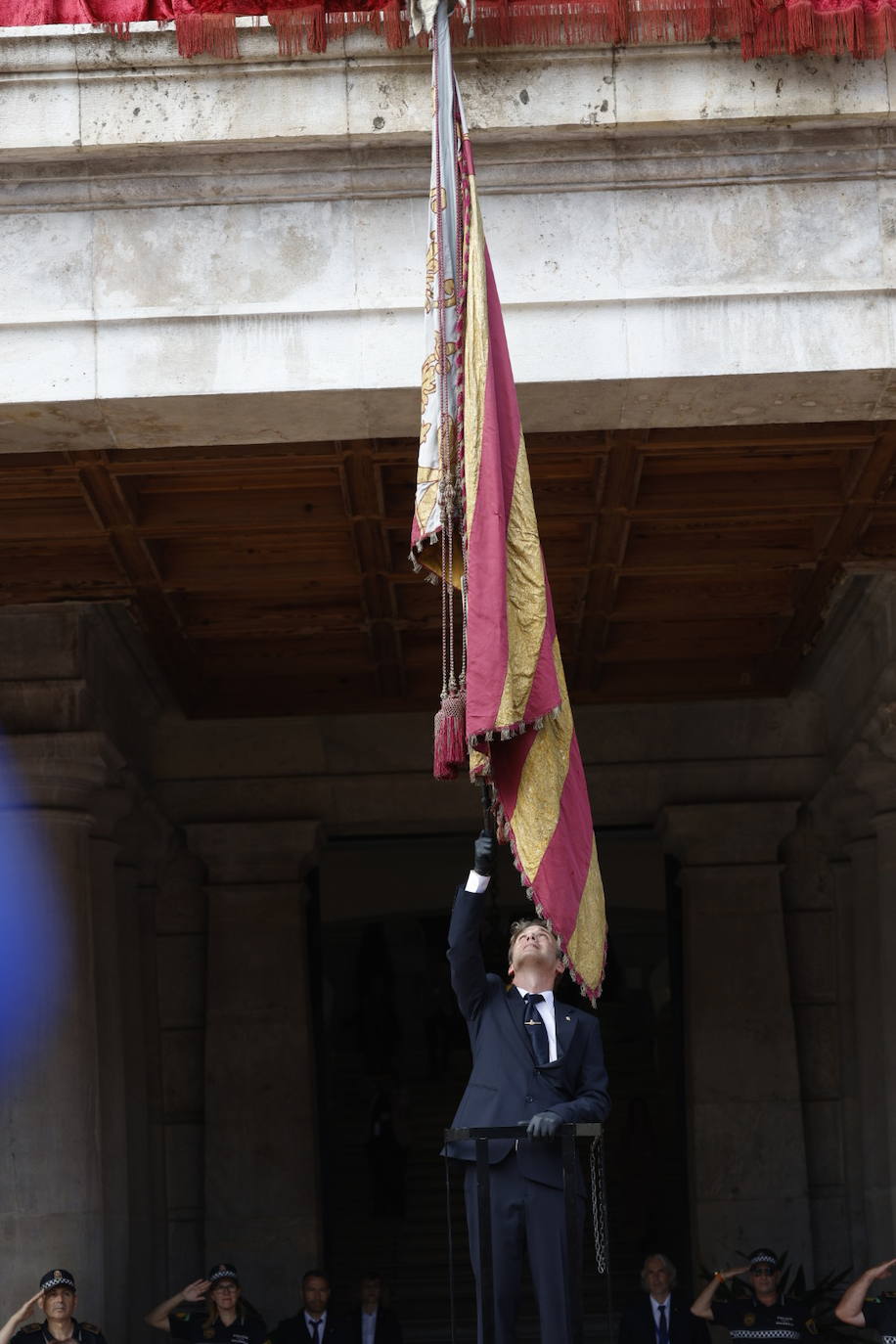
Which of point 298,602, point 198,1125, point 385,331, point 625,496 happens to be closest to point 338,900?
point 198,1125

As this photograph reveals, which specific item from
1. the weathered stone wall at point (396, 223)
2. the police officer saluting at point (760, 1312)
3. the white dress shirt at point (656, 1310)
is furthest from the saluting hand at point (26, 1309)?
the weathered stone wall at point (396, 223)

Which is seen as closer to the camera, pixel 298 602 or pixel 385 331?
pixel 385 331

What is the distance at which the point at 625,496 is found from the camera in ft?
38.7

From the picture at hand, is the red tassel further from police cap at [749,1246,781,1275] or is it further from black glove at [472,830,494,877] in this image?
police cap at [749,1246,781,1275]

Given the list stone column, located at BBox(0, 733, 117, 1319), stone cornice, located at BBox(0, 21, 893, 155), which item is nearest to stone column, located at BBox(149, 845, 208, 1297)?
stone column, located at BBox(0, 733, 117, 1319)

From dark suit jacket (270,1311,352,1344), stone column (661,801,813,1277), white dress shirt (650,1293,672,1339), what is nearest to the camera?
white dress shirt (650,1293,672,1339)

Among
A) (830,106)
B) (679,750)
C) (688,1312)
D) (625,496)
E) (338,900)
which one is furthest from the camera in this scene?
(338,900)

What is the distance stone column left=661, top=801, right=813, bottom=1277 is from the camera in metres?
16.3

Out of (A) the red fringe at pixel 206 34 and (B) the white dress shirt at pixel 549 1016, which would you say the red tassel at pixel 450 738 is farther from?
(A) the red fringe at pixel 206 34

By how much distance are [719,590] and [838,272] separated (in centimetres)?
554

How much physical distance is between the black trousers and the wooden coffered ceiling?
5.30 m

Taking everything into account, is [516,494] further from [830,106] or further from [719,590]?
[719,590]

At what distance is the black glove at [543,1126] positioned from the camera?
6.24 meters

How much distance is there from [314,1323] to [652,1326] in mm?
2479
